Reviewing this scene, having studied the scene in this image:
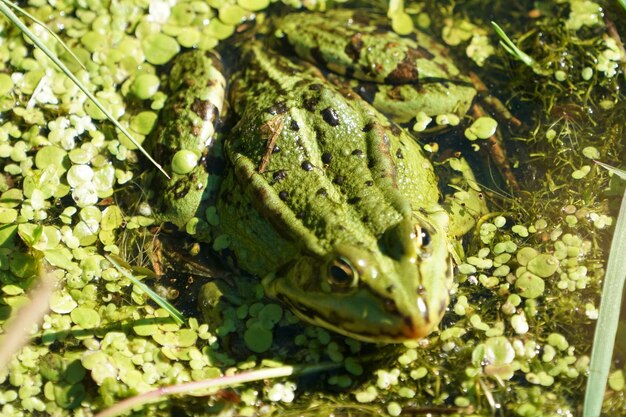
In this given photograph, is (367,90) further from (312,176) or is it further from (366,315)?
(366,315)

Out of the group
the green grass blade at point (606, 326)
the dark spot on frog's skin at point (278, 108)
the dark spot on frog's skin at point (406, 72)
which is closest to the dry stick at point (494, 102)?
the dark spot on frog's skin at point (406, 72)

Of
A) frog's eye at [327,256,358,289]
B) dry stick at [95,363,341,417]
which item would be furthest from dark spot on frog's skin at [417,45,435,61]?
dry stick at [95,363,341,417]

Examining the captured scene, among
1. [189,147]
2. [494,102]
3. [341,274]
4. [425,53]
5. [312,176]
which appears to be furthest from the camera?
[494,102]

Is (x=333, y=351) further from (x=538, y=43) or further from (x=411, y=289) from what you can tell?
(x=538, y=43)

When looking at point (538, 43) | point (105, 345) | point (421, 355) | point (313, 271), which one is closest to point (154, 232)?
point (105, 345)

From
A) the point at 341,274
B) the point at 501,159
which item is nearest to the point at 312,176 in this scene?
the point at 341,274

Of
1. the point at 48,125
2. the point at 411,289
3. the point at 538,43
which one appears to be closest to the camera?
the point at 411,289
